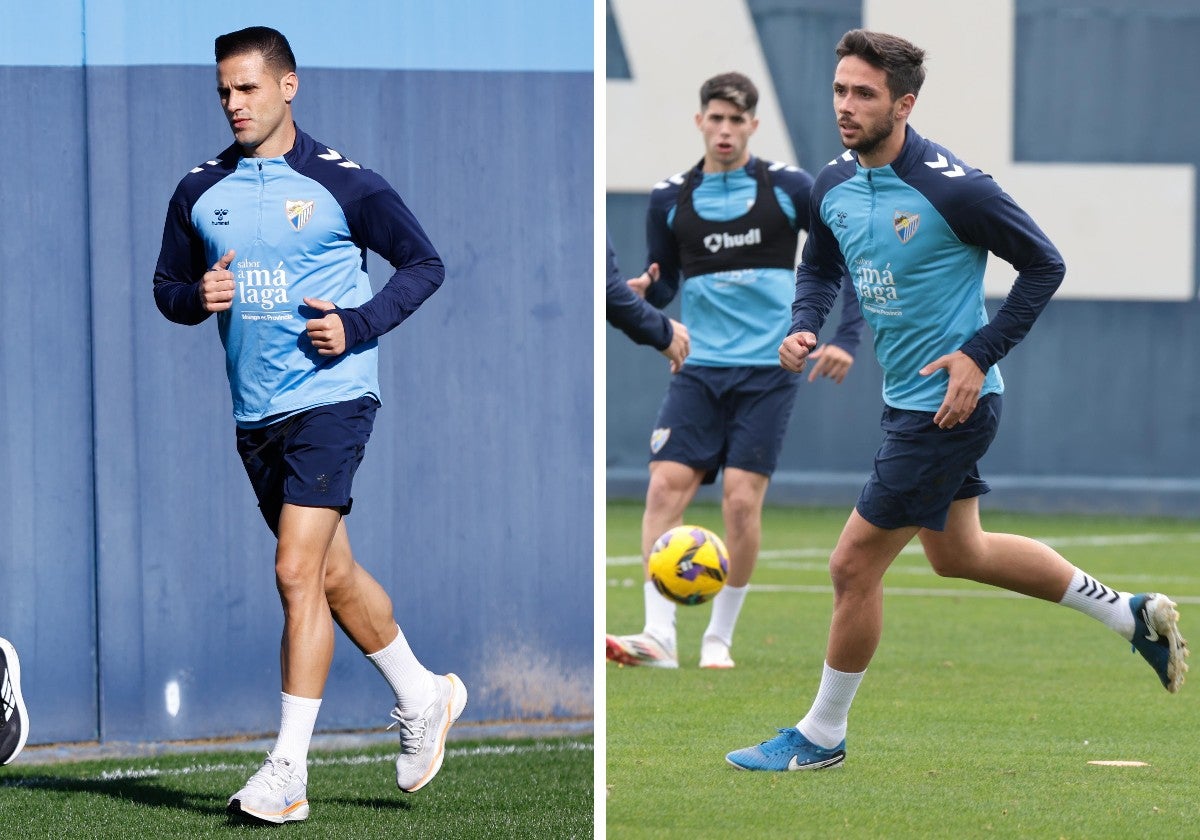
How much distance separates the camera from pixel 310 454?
537cm

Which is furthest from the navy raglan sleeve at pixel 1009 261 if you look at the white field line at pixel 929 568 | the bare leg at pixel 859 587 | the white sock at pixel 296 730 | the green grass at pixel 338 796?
the white field line at pixel 929 568

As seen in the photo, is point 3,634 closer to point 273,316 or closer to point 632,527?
point 273,316

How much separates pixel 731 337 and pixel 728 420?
0.36m

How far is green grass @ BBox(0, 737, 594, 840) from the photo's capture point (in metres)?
5.14

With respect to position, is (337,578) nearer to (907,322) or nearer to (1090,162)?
(907,322)

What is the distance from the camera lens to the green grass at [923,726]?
471cm

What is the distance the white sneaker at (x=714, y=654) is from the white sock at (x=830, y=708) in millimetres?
2299

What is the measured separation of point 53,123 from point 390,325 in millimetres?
1817

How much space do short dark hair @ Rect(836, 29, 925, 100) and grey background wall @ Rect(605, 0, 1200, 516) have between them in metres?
11.0

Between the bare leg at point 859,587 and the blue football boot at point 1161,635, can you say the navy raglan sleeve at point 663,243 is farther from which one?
the bare leg at point 859,587

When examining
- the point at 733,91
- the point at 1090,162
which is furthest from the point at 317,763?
the point at 1090,162

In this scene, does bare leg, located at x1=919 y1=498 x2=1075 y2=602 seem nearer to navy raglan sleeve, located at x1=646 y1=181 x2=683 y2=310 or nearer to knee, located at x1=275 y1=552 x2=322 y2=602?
knee, located at x1=275 y1=552 x2=322 y2=602

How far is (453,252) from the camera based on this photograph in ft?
22.8

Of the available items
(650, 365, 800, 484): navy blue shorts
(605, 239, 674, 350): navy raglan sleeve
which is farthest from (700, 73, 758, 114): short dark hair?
(605, 239, 674, 350): navy raglan sleeve
